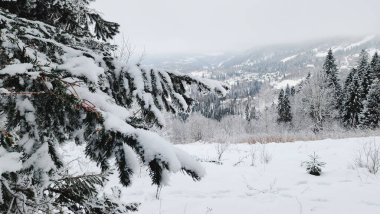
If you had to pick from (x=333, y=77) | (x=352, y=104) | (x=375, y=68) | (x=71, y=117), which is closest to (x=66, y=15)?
(x=71, y=117)

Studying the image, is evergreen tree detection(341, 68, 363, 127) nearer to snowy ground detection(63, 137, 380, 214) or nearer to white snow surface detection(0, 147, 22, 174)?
snowy ground detection(63, 137, 380, 214)

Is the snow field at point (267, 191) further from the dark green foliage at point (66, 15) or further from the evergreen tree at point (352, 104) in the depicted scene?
the evergreen tree at point (352, 104)

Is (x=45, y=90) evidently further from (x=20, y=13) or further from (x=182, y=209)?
(x=182, y=209)

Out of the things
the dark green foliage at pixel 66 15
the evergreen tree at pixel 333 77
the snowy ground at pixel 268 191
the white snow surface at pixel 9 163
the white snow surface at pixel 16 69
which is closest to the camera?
the white snow surface at pixel 9 163

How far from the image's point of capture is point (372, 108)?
37.0 metres

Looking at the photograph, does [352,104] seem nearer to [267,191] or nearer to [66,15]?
[267,191]

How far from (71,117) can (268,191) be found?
494 centimetres

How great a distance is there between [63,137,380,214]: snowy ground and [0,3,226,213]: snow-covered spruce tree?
2.98 metres

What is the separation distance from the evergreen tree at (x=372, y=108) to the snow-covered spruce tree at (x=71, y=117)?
40.6 m

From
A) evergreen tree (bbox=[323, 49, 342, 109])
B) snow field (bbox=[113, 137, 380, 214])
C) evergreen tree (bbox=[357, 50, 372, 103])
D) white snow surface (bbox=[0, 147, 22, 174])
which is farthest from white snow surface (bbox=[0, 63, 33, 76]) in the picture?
evergreen tree (bbox=[323, 49, 342, 109])

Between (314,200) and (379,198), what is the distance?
989mm

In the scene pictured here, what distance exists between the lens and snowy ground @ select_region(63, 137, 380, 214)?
4.89 metres

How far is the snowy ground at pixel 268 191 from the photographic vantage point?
489 cm

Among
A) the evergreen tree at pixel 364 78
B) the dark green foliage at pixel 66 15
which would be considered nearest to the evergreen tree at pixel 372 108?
the evergreen tree at pixel 364 78
